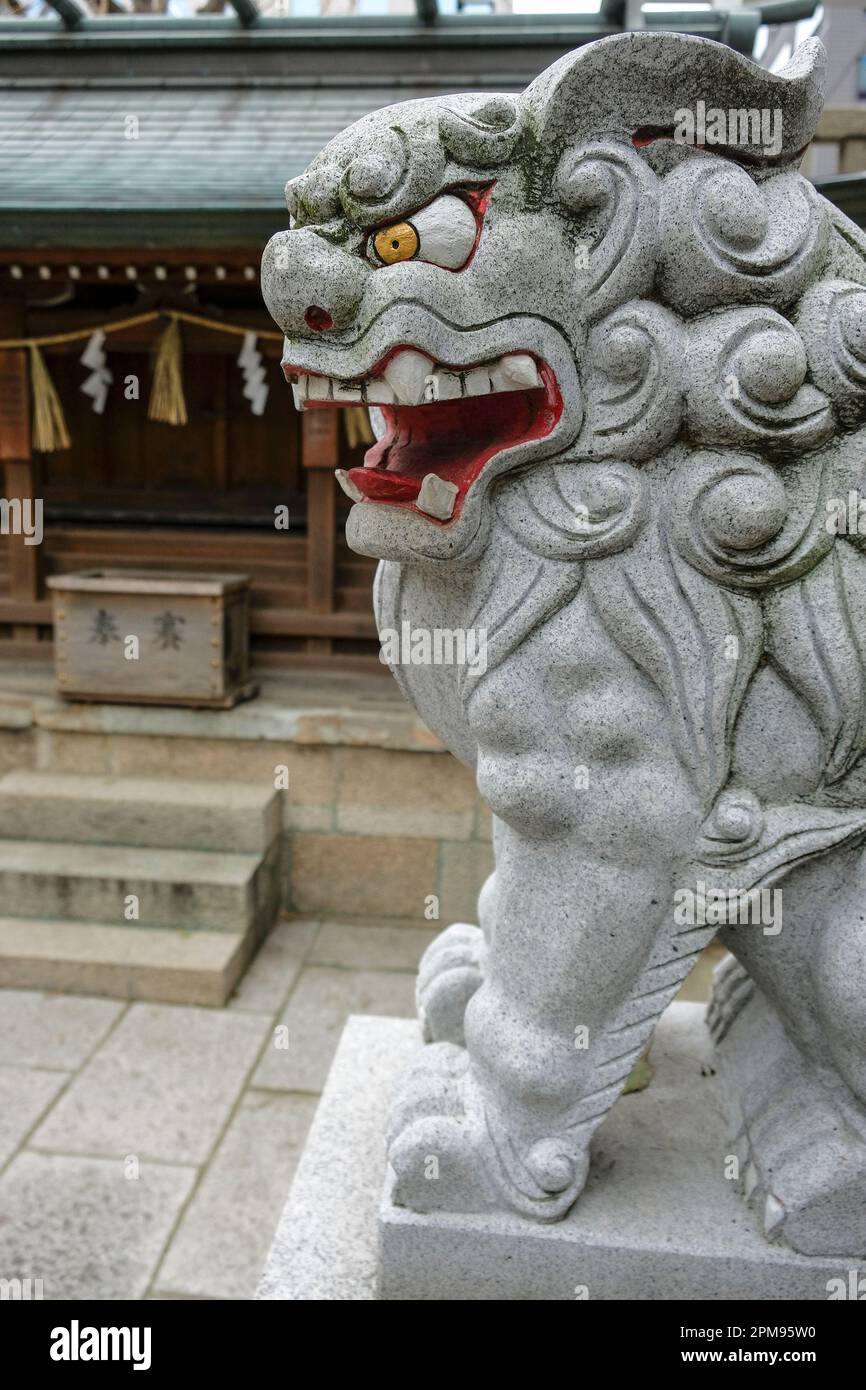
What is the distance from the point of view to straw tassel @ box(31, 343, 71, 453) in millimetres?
5348

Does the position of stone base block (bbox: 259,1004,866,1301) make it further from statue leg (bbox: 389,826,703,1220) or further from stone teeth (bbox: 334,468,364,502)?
stone teeth (bbox: 334,468,364,502)

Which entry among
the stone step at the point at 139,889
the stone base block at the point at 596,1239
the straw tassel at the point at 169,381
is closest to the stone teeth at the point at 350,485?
the stone base block at the point at 596,1239

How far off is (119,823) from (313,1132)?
121 inches

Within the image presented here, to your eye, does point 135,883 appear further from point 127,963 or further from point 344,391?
point 344,391

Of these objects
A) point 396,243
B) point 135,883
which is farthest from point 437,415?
point 135,883

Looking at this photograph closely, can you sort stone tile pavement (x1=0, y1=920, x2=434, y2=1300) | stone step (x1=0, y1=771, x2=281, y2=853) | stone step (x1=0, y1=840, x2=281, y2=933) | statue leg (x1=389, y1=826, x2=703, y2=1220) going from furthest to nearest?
1. stone step (x1=0, y1=771, x2=281, y2=853)
2. stone step (x1=0, y1=840, x2=281, y2=933)
3. stone tile pavement (x1=0, y1=920, x2=434, y2=1300)
4. statue leg (x1=389, y1=826, x2=703, y2=1220)

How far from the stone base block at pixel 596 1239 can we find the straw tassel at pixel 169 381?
4.24m

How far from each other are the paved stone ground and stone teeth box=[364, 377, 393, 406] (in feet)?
7.80

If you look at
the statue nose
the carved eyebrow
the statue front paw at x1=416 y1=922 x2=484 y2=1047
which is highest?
the carved eyebrow

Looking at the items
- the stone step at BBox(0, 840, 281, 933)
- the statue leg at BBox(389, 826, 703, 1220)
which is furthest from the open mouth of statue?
the stone step at BBox(0, 840, 281, 933)

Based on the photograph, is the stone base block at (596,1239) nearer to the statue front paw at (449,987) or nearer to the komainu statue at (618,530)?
the komainu statue at (618,530)

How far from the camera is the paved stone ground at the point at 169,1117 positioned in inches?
108

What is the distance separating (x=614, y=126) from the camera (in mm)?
1303

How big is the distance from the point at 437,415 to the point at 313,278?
0.91 feet
